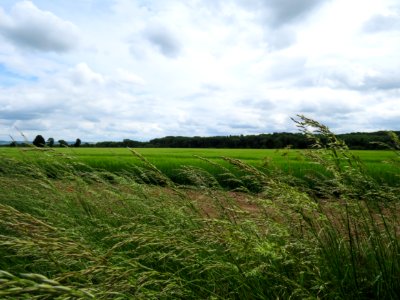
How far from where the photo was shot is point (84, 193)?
4688 millimetres

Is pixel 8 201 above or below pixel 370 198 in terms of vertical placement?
below

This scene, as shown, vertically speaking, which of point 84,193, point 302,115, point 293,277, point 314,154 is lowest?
point 293,277

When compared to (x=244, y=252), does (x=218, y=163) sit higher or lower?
higher

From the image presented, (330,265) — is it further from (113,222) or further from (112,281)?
(113,222)

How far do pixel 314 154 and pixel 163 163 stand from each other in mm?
14961

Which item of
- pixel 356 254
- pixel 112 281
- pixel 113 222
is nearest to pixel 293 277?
pixel 356 254

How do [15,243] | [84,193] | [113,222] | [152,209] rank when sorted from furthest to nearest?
[84,193]
[113,222]
[152,209]
[15,243]

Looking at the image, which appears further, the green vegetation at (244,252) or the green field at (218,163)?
the green field at (218,163)

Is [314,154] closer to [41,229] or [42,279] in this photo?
[41,229]

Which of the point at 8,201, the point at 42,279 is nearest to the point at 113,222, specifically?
the point at 8,201

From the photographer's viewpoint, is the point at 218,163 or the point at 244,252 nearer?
the point at 244,252

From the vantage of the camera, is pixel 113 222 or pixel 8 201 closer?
pixel 113 222

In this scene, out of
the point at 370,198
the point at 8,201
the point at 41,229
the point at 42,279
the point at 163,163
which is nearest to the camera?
the point at 42,279

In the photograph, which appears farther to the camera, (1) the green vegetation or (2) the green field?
(2) the green field
